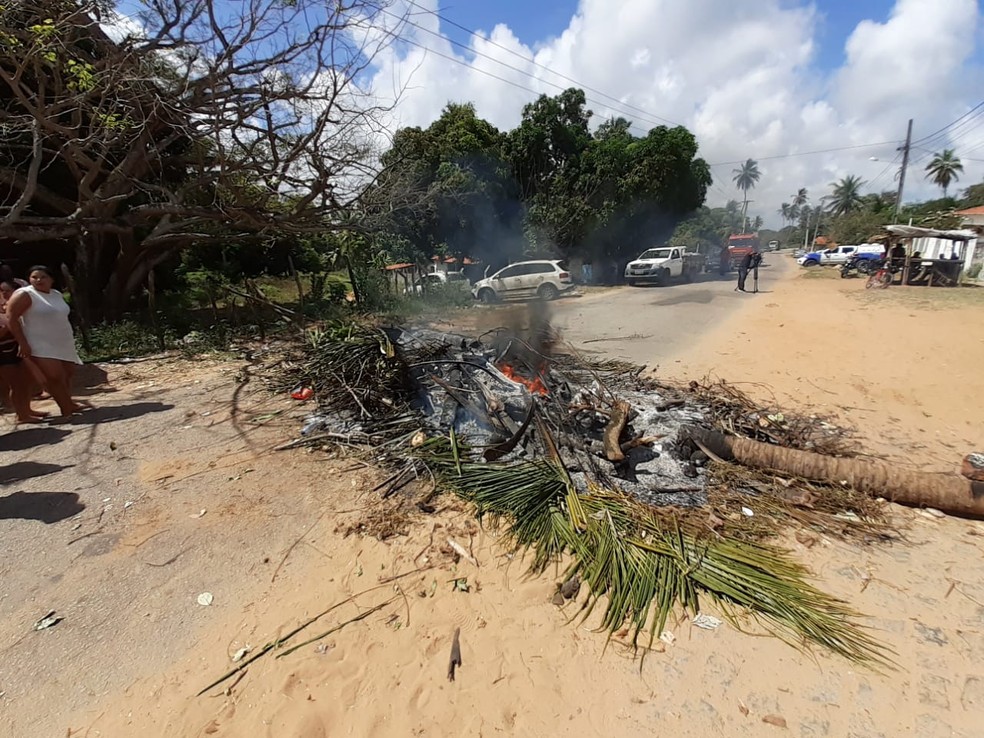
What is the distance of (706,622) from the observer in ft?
7.95

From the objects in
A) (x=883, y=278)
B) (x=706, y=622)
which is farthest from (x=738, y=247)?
(x=706, y=622)

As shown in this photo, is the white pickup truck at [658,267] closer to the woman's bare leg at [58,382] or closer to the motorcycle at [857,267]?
the motorcycle at [857,267]

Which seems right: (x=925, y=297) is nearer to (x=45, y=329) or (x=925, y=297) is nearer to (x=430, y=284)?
(x=430, y=284)

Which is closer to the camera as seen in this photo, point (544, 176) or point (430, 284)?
point (430, 284)

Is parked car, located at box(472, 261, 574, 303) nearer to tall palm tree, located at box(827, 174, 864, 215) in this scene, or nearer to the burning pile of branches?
the burning pile of branches

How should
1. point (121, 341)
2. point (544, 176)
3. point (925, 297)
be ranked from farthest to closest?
1. point (544, 176)
2. point (925, 297)
3. point (121, 341)

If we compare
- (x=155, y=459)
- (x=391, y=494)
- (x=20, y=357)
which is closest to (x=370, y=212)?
(x=20, y=357)

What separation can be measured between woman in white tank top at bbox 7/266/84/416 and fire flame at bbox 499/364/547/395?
4.41 meters

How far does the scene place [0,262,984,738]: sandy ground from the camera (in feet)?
6.52

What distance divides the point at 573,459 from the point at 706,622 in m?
1.57

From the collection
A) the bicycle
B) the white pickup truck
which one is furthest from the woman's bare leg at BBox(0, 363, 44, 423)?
the bicycle

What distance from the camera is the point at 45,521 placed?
3217mm

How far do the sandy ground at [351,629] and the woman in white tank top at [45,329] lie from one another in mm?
846

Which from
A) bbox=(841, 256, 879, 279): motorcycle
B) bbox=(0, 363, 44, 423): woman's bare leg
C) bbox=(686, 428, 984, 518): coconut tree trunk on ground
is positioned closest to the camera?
bbox=(686, 428, 984, 518): coconut tree trunk on ground
